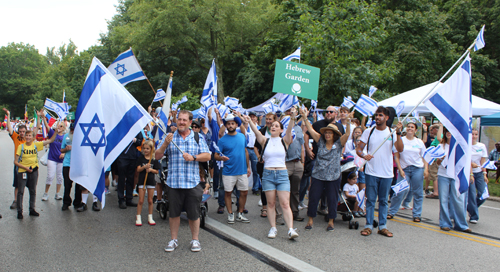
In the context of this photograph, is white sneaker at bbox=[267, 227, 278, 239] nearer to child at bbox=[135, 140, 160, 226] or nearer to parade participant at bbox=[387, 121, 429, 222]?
child at bbox=[135, 140, 160, 226]

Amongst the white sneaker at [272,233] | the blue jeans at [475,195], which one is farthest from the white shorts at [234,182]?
the blue jeans at [475,195]

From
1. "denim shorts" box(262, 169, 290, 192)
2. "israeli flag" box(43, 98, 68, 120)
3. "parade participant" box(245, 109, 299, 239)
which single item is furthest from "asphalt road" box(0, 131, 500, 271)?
"israeli flag" box(43, 98, 68, 120)

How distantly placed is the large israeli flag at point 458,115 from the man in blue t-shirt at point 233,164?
321cm

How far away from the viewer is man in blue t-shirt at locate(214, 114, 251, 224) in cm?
668

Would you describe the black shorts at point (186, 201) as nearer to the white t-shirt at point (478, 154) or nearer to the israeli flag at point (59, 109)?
the white t-shirt at point (478, 154)

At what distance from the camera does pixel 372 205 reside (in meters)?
6.14

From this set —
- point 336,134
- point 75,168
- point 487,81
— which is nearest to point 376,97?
point 487,81

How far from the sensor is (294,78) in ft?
25.7

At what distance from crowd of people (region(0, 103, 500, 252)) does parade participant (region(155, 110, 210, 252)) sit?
0.05 ft

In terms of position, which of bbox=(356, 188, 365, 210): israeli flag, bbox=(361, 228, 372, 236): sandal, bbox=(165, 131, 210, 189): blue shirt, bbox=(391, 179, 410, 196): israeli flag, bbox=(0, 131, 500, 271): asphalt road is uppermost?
bbox=(165, 131, 210, 189): blue shirt

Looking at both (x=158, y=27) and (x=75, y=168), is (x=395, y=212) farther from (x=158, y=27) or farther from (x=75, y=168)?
(x=158, y=27)

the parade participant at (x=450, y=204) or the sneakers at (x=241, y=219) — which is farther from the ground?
the parade participant at (x=450, y=204)

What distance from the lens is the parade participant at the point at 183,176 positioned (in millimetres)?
→ 5027

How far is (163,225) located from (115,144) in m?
2.02
